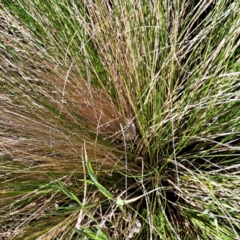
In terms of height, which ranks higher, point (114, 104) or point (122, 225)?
point (114, 104)

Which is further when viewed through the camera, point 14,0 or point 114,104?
point 14,0

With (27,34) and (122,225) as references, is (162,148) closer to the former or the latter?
(122,225)

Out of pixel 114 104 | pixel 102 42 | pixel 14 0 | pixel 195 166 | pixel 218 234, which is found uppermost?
pixel 14 0

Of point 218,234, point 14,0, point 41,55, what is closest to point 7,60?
point 41,55

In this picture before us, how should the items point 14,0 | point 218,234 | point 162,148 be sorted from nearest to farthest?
point 218,234 → point 162,148 → point 14,0

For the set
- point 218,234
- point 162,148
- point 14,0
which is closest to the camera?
point 218,234

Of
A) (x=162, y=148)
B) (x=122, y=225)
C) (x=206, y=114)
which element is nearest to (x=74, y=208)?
(x=122, y=225)
